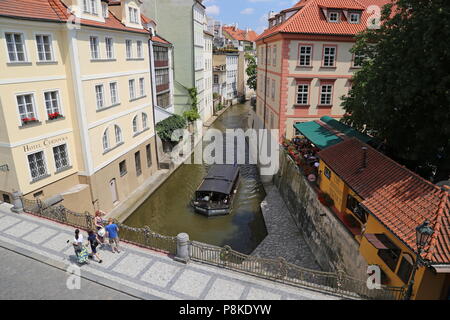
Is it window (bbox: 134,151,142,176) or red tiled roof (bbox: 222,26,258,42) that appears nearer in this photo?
window (bbox: 134,151,142,176)

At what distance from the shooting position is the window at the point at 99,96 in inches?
731

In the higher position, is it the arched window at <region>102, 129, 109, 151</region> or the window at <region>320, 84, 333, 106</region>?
the window at <region>320, 84, 333, 106</region>

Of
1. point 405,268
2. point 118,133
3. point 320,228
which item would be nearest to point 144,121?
point 118,133

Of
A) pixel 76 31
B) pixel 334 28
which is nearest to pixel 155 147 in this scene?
pixel 76 31

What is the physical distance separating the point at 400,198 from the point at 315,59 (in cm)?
1669

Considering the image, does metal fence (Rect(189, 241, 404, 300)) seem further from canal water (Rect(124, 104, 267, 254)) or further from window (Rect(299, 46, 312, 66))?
window (Rect(299, 46, 312, 66))

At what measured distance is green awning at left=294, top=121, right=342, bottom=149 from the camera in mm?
18750

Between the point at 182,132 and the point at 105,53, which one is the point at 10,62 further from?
the point at 182,132

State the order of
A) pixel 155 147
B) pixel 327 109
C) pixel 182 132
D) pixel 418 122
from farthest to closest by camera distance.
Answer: pixel 182 132, pixel 155 147, pixel 327 109, pixel 418 122

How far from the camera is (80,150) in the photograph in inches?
701

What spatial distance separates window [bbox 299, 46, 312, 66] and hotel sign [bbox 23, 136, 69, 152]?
17.8 m

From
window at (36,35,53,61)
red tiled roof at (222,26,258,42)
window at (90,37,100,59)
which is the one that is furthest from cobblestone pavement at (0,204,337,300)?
red tiled roof at (222,26,258,42)

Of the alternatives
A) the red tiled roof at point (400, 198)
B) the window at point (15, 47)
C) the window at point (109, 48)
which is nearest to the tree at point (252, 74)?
the window at point (109, 48)
